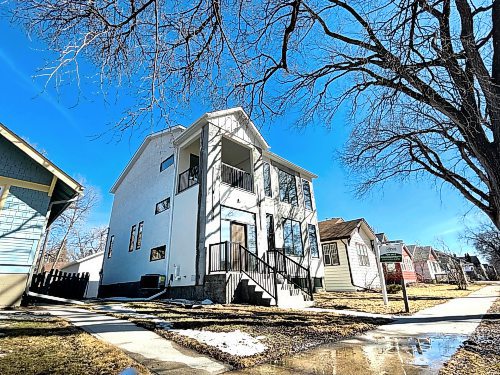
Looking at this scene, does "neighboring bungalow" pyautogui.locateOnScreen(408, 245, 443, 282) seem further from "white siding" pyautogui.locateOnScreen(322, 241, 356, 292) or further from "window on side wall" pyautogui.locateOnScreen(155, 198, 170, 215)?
"window on side wall" pyautogui.locateOnScreen(155, 198, 170, 215)

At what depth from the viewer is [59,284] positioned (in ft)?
33.9

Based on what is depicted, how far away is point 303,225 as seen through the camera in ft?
55.9

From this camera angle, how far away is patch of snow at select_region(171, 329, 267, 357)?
3.60m

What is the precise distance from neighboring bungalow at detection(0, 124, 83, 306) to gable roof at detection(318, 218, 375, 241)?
1704 centimetres

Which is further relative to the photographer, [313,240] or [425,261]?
[425,261]

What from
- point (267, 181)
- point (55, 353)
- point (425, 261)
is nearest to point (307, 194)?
point (267, 181)

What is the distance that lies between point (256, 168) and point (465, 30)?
35.9 ft

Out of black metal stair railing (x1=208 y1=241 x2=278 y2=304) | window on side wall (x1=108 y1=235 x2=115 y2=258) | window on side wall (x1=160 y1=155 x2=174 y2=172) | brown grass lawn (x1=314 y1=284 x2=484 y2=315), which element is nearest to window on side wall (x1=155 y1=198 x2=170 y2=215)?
window on side wall (x1=160 y1=155 x2=174 y2=172)

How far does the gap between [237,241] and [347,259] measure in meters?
10.5

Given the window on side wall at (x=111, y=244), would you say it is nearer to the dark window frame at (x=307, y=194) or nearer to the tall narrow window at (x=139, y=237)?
the tall narrow window at (x=139, y=237)

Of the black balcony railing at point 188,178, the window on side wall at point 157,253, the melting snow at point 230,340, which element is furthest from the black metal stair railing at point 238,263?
the melting snow at point 230,340

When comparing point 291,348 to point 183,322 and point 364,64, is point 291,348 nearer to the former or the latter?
point 183,322

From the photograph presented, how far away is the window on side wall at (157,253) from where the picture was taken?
12.8 m

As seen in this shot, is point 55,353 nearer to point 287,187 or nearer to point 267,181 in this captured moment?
point 267,181
